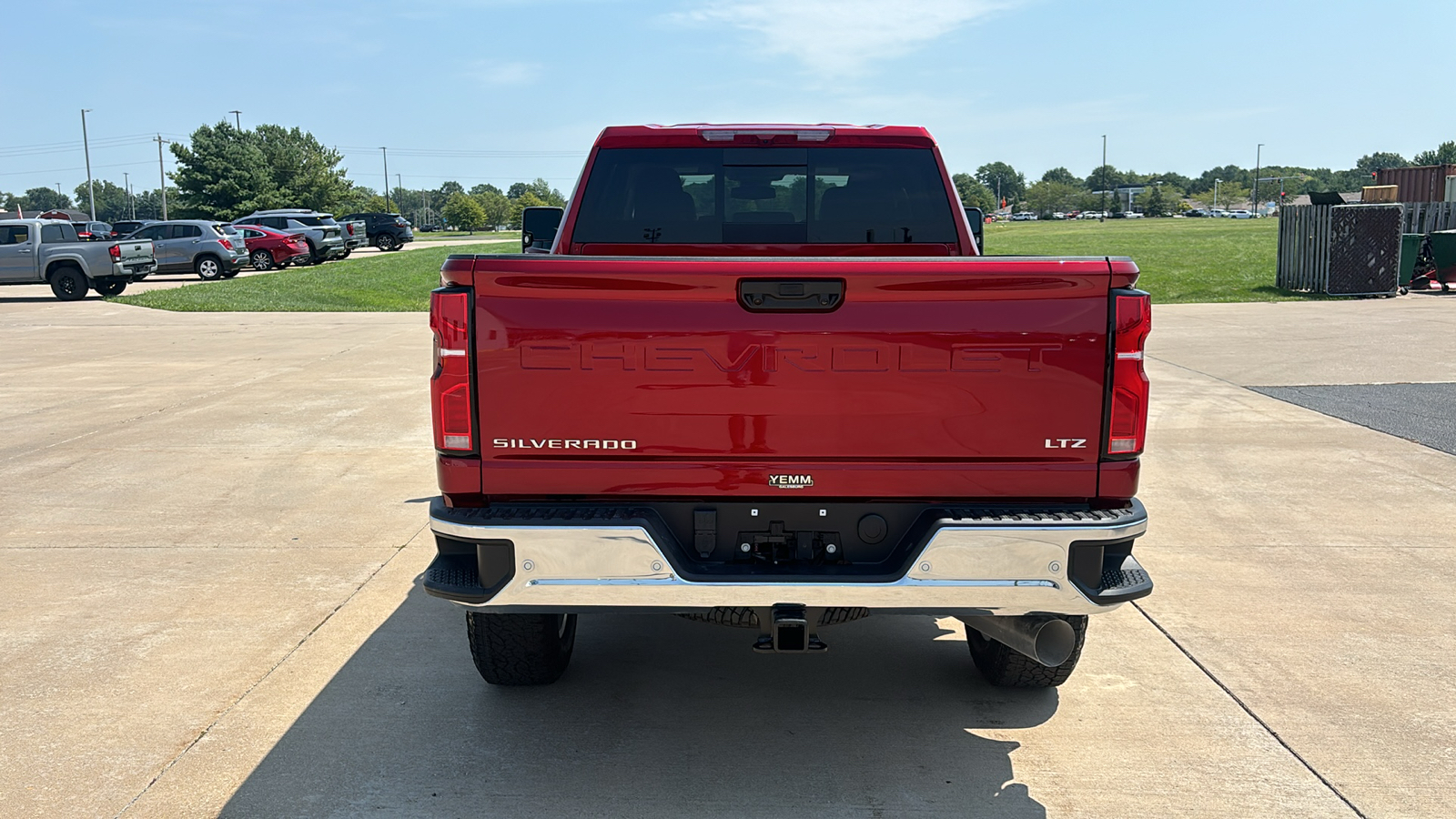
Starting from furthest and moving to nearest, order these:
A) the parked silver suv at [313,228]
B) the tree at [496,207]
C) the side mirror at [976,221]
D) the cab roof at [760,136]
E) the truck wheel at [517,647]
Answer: the tree at [496,207] → the parked silver suv at [313,228] → the side mirror at [976,221] → the cab roof at [760,136] → the truck wheel at [517,647]

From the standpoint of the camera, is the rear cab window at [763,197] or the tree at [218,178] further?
the tree at [218,178]

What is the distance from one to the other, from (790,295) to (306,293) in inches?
982

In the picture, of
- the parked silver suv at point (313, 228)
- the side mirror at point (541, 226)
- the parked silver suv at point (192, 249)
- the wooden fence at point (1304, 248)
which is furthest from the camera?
the parked silver suv at point (313, 228)

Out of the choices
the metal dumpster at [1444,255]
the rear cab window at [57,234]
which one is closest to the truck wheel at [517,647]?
the metal dumpster at [1444,255]

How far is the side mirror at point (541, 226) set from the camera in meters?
6.61

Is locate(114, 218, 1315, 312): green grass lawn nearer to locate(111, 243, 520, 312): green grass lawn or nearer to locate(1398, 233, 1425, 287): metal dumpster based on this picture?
locate(111, 243, 520, 312): green grass lawn

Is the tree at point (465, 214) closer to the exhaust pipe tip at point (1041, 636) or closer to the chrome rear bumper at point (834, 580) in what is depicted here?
the exhaust pipe tip at point (1041, 636)

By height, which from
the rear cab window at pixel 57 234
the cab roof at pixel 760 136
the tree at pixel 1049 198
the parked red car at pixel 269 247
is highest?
the tree at pixel 1049 198

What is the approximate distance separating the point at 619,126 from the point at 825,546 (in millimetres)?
2443

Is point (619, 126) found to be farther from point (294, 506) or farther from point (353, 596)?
point (294, 506)

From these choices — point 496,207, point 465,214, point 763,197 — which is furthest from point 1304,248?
point 496,207

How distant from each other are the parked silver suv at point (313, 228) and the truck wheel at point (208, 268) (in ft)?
19.8

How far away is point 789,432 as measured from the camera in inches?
143

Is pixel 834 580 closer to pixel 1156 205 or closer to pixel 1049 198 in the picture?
pixel 1156 205
